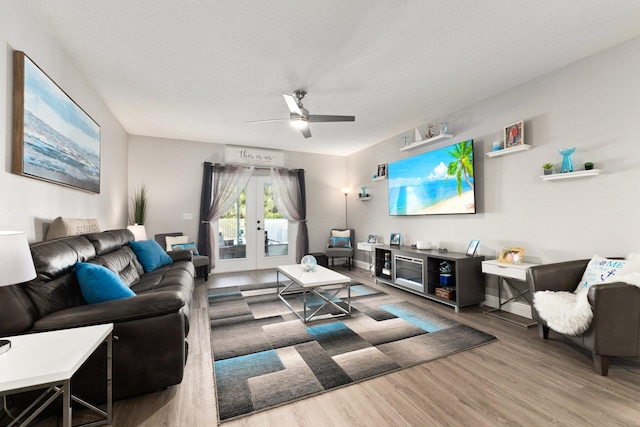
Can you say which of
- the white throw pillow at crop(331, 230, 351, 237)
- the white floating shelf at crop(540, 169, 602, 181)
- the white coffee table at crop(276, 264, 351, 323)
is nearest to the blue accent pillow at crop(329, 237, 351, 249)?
the white throw pillow at crop(331, 230, 351, 237)

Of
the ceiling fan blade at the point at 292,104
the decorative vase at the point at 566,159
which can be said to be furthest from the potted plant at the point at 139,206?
the decorative vase at the point at 566,159

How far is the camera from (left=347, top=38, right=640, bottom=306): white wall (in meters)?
2.41

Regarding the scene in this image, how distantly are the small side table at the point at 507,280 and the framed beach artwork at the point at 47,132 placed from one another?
418 centimetres

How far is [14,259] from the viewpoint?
3.77 feet

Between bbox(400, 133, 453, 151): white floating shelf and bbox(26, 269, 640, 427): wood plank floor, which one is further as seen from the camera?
bbox(400, 133, 453, 151): white floating shelf

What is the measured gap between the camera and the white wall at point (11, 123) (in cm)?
175

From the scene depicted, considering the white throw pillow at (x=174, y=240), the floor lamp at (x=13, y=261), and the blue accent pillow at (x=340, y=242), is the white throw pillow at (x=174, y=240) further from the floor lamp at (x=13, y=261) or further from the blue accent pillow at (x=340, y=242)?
the floor lamp at (x=13, y=261)

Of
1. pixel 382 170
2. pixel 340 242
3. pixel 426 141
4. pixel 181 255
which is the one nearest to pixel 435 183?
pixel 426 141

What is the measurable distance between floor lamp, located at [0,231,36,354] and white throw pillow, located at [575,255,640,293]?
3.36m

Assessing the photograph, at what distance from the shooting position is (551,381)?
191cm

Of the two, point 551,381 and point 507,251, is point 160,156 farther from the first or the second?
point 551,381

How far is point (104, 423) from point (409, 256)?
3.53m

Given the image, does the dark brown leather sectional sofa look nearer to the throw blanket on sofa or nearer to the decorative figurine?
the throw blanket on sofa

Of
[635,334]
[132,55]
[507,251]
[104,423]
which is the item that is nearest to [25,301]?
[104,423]
